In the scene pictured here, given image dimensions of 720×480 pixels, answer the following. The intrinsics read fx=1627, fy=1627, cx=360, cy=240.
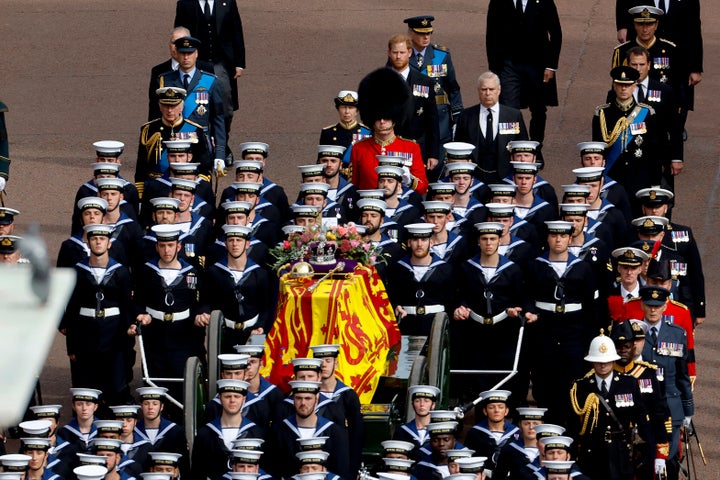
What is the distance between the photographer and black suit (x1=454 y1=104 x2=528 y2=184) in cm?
1457

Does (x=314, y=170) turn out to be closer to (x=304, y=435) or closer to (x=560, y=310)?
(x=560, y=310)

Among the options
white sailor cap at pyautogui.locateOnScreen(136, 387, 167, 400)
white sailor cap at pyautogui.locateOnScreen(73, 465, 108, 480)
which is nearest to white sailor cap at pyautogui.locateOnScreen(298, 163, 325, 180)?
white sailor cap at pyautogui.locateOnScreen(136, 387, 167, 400)

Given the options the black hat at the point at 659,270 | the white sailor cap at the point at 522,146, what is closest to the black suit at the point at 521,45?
the white sailor cap at the point at 522,146

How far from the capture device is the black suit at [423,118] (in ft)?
49.0

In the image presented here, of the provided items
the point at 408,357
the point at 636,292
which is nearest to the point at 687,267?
the point at 636,292

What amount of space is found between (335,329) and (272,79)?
10.1 metres

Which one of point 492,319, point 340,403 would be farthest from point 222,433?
point 492,319

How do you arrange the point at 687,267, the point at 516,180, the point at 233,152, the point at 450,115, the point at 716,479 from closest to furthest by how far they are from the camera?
the point at 716,479, the point at 687,267, the point at 516,180, the point at 450,115, the point at 233,152

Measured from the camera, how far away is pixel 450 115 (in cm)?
1586

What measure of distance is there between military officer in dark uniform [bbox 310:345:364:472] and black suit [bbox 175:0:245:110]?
22.0ft

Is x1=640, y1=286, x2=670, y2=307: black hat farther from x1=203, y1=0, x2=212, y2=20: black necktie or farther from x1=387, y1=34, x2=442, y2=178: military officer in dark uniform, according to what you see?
x1=203, y1=0, x2=212, y2=20: black necktie

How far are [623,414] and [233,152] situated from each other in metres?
8.64

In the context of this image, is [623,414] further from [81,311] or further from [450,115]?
[450,115]

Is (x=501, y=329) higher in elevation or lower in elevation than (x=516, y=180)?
lower
